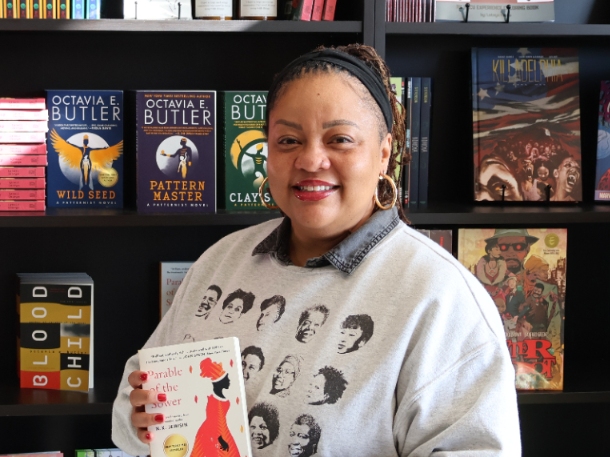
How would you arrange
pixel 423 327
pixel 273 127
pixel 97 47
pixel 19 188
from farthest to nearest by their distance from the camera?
pixel 97 47, pixel 19 188, pixel 273 127, pixel 423 327

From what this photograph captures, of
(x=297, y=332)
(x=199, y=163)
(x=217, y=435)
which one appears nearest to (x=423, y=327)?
(x=297, y=332)

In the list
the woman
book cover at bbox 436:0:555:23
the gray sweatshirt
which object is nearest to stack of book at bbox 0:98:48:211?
the woman

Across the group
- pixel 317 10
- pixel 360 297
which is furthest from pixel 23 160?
pixel 360 297

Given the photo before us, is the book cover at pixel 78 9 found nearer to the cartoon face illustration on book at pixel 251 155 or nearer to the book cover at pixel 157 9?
the book cover at pixel 157 9

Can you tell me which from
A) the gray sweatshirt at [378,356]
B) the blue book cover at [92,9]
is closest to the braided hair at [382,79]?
the gray sweatshirt at [378,356]

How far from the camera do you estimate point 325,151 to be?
1361mm

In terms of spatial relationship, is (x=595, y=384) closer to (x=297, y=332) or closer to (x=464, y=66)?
(x=464, y=66)

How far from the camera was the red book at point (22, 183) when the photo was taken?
2.00 metres

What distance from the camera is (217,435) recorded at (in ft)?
4.43

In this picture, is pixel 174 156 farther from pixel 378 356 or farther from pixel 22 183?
pixel 378 356

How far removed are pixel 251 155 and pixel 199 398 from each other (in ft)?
2.83

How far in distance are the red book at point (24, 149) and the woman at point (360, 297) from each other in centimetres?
75

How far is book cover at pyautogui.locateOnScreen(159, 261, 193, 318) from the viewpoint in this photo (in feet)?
7.23

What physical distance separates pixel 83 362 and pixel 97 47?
2.96 ft
